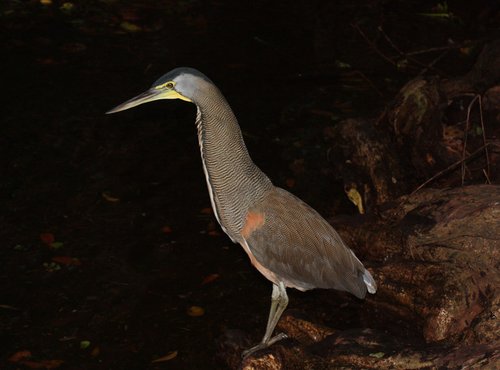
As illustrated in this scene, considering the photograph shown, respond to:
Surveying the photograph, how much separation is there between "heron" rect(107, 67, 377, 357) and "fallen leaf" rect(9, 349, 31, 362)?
1.65 metres

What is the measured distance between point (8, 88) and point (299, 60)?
13.0ft

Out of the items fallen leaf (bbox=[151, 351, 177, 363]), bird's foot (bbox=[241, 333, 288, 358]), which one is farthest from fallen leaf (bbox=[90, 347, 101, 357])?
bird's foot (bbox=[241, 333, 288, 358])

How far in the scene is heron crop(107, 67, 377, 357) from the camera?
577cm

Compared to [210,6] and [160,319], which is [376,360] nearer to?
[160,319]

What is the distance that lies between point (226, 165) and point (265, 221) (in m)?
0.46

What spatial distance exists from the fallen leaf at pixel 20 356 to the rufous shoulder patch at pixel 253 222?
1.91 m

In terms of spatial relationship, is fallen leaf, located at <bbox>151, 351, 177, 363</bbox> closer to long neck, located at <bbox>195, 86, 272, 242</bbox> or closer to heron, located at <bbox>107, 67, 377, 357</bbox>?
heron, located at <bbox>107, 67, 377, 357</bbox>

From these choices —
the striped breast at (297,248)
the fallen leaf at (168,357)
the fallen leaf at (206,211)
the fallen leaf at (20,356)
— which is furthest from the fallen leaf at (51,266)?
the striped breast at (297,248)

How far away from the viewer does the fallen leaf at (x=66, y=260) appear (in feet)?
24.4

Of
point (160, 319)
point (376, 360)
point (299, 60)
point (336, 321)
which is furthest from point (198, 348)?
point (299, 60)

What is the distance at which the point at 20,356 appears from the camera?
20.8 ft

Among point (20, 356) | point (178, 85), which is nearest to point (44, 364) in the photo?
point (20, 356)

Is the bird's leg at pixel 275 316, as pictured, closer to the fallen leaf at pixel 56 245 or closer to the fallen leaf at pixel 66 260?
the fallen leaf at pixel 66 260

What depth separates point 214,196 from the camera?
591 cm
